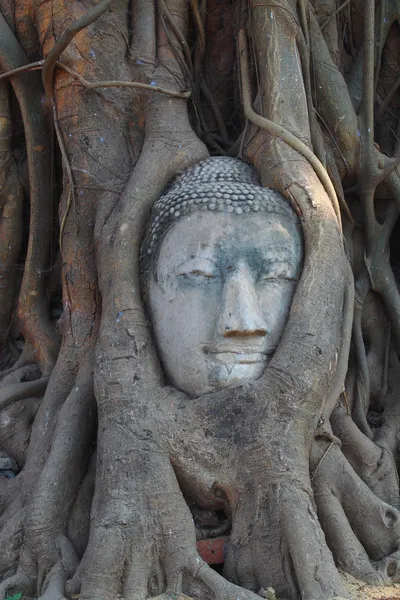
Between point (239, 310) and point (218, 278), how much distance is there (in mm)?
195

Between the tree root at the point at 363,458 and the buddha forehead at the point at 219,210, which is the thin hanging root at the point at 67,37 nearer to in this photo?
the buddha forehead at the point at 219,210

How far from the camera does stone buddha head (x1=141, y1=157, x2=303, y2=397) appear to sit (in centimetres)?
277

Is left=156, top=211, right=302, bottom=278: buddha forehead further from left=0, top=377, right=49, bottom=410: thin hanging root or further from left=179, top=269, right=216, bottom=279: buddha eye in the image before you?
left=0, top=377, right=49, bottom=410: thin hanging root

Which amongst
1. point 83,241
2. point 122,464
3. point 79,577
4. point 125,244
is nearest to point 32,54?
point 83,241

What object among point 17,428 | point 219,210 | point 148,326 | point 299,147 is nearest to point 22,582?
point 17,428

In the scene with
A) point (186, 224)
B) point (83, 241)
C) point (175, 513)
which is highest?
point (186, 224)

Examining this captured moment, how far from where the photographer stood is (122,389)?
278cm

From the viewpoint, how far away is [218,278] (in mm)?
2889

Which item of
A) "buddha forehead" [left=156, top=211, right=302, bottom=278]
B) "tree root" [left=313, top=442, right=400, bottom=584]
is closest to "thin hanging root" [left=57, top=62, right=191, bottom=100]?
"buddha forehead" [left=156, top=211, right=302, bottom=278]

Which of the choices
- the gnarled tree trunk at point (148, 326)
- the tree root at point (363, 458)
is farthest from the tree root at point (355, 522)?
the tree root at point (363, 458)

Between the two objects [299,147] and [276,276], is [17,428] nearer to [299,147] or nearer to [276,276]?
[276,276]

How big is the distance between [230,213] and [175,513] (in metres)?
1.14

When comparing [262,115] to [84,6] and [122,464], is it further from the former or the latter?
[122,464]

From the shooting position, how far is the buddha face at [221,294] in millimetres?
2770
